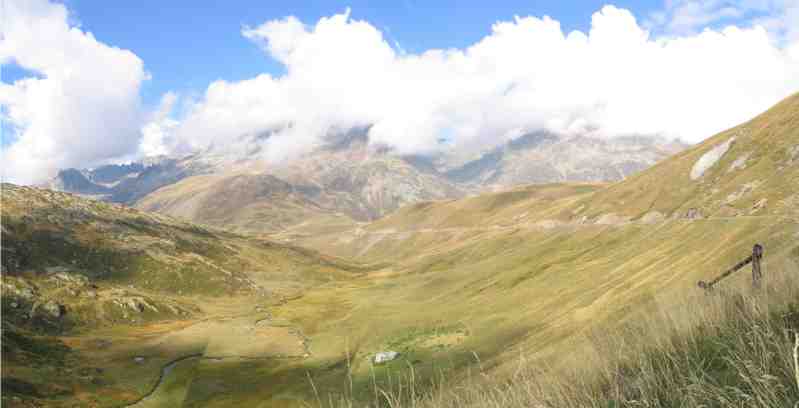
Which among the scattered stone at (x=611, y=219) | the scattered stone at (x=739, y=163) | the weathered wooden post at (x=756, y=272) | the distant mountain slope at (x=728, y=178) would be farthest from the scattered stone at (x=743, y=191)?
the weathered wooden post at (x=756, y=272)

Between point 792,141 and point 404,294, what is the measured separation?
320 feet

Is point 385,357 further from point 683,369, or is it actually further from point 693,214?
point 693,214

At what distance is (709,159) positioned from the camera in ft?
484

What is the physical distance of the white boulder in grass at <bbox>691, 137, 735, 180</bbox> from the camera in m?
146

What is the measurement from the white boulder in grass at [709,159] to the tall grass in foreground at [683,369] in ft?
521

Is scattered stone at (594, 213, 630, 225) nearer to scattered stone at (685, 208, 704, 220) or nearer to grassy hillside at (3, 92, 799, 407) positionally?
grassy hillside at (3, 92, 799, 407)

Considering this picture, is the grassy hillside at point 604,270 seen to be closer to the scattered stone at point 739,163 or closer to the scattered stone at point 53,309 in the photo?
the scattered stone at point 739,163

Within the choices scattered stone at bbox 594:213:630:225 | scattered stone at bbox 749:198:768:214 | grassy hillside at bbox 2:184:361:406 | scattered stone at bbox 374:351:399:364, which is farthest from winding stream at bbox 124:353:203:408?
scattered stone at bbox 594:213:630:225

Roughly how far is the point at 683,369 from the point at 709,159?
543ft

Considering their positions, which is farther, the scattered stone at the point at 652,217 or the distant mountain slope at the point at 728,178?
the scattered stone at the point at 652,217

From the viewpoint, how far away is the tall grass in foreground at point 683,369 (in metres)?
4.64

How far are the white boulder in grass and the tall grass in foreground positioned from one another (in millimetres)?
158768

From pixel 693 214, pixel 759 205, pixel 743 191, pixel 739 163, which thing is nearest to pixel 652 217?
pixel 693 214

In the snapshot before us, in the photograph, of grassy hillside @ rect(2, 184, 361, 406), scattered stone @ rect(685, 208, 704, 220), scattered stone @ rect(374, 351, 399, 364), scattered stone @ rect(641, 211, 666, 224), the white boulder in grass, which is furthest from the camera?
the white boulder in grass
